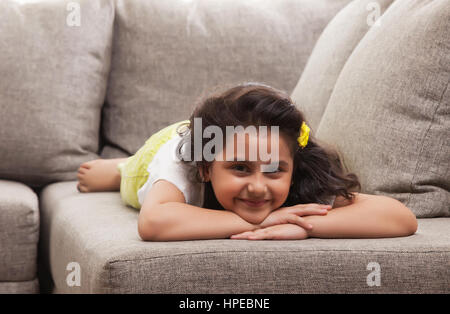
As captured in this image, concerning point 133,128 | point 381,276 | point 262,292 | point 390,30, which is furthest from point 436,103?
point 133,128

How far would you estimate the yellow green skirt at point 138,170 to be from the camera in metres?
1.58

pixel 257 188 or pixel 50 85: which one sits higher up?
pixel 50 85

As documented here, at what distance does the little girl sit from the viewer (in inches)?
42.8

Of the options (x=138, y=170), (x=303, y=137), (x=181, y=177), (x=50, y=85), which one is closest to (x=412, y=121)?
(x=303, y=137)

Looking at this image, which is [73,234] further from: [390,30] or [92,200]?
[390,30]

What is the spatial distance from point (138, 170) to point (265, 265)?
2.50 ft

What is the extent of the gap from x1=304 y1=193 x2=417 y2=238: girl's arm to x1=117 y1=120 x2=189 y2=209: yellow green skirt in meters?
0.58

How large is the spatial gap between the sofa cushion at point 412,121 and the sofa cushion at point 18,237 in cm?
82

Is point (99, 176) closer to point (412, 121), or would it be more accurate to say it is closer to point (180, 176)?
point (180, 176)

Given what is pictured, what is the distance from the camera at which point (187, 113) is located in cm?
212

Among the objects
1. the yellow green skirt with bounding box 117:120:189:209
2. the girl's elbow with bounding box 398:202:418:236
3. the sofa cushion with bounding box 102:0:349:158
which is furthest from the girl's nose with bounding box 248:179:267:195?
the sofa cushion with bounding box 102:0:349:158

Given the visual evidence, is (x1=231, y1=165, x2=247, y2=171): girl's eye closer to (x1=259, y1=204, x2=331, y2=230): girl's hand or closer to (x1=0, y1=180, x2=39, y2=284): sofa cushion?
(x1=259, y1=204, x2=331, y2=230): girl's hand

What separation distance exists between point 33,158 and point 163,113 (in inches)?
17.7

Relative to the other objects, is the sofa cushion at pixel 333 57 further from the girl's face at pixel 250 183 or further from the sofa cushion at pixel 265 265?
the sofa cushion at pixel 265 265
